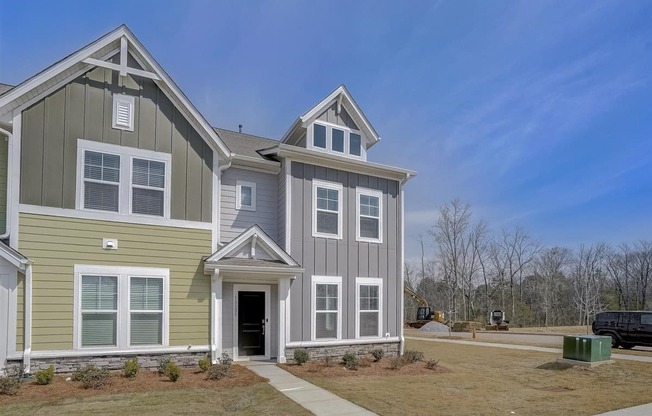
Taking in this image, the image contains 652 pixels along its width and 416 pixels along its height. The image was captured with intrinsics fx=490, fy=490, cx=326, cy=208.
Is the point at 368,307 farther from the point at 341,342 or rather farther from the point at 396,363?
the point at 396,363

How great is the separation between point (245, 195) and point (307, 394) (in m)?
6.82

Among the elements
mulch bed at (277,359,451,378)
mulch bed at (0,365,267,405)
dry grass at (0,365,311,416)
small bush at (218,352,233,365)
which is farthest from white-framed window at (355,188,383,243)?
dry grass at (0,365,311,416)

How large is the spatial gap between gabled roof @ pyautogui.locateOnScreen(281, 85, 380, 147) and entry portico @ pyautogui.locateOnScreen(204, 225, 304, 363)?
3.89m

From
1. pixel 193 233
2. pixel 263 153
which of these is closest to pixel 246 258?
pixel 193 233

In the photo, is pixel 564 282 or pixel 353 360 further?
pixel 564 282

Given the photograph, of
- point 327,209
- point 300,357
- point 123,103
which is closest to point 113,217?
point 123,103

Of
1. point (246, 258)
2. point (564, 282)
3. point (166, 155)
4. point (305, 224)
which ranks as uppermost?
point (166, 155)

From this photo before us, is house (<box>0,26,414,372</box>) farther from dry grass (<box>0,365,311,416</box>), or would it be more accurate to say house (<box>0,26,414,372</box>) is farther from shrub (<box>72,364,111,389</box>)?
dry grass (<box>0,365,311,416</box>)

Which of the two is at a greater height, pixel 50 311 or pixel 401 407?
pixel 50 311

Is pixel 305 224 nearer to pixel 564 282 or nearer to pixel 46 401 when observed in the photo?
pixel 46 401

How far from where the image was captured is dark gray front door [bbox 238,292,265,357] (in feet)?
47.6

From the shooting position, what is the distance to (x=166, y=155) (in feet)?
43.1

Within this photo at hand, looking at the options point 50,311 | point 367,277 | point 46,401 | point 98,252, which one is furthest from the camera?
point 367,277

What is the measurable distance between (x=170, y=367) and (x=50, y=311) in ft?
10.0
